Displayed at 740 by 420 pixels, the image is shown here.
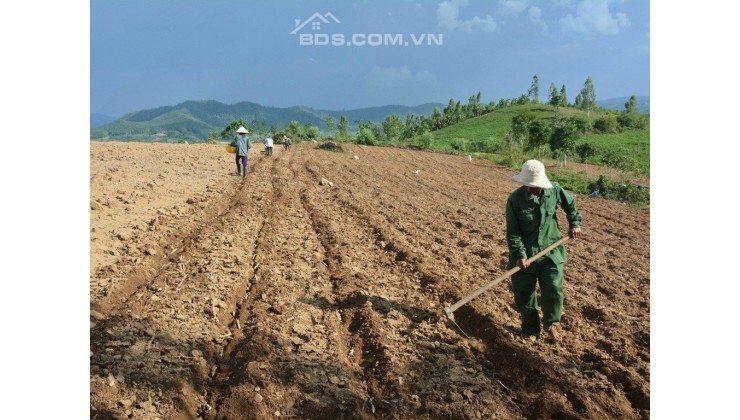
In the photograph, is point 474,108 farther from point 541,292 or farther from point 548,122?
point 541,292

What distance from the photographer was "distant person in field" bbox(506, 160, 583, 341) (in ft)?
12.8

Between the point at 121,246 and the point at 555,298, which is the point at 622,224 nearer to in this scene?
the point at 555,298

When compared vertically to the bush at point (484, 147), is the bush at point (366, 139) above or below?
above

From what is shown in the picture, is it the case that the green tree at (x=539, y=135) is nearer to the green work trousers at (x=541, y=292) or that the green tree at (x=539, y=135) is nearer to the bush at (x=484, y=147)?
Answer: the bush at (x=484, y=147)

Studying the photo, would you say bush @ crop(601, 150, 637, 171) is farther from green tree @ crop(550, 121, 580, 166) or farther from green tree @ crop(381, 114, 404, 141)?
green tree @ crop(381, 114, 404, 141)

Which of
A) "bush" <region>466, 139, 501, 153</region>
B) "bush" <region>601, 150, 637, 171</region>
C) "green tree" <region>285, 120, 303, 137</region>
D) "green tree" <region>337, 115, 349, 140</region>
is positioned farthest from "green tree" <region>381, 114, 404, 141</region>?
"bush" <region>601, 150, 637, 171</region>

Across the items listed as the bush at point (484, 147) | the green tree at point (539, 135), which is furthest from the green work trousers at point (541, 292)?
the bush at point (484, 147)

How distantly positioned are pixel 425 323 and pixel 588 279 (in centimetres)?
253

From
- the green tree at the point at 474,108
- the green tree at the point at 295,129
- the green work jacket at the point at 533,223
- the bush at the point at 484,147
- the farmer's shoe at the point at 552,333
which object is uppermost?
the green tree at the point at 474,108

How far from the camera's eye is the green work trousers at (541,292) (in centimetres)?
391

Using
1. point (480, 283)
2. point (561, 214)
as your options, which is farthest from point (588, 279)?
point (561, 214)

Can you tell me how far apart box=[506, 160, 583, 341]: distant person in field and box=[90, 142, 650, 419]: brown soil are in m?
0.27

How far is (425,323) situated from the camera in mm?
4273

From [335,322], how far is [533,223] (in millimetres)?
1839
